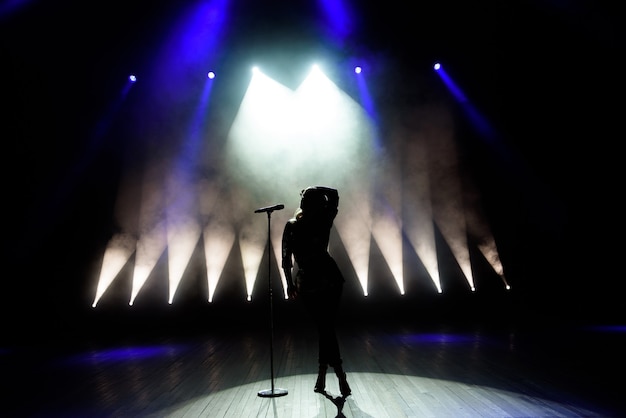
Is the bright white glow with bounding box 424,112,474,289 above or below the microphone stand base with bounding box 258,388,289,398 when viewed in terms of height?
above

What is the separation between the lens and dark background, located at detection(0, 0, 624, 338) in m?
6.55

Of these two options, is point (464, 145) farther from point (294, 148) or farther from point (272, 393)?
point (272, 393)

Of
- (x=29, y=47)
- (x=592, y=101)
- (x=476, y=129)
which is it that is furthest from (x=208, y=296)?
(x=592, y=101)

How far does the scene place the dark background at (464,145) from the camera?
21.5ft

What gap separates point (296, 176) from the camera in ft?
25.2

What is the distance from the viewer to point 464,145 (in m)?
7.84

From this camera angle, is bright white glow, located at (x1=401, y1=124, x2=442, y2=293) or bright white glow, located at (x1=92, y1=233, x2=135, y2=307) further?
bright white glow, located at (x1=401, y1=124, x2=442, y2=293)

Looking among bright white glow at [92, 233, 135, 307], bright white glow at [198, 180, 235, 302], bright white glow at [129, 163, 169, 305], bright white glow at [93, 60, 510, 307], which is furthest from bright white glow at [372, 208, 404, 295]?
bright white glow at [92, 233, 135, 307]

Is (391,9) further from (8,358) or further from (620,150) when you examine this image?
(8,358)

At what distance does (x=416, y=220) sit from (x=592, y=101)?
11.5ft

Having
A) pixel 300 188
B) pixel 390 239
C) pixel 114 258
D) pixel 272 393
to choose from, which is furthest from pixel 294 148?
pixel 272 393

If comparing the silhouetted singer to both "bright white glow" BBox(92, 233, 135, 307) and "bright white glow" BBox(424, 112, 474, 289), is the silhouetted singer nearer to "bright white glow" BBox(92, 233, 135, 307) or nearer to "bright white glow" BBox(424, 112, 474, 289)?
"bright white glow" BBox(424, 112, 474, 289)

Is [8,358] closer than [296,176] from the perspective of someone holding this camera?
Yes

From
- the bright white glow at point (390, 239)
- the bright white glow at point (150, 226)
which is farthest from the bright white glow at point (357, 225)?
the bright white glow at point (150, 226)
